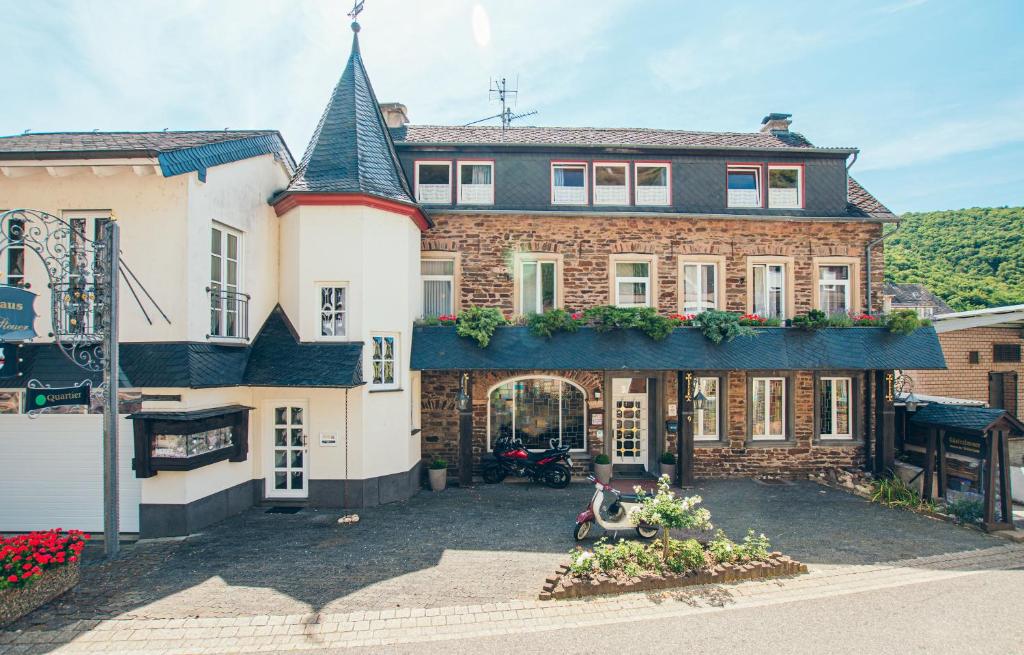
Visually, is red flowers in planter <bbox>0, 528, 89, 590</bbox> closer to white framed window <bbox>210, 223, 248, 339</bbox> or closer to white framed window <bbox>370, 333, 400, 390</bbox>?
white framed window <bbox>210, 223, 248, 339</bbox>

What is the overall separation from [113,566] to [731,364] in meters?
12.1

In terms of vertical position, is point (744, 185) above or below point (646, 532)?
above

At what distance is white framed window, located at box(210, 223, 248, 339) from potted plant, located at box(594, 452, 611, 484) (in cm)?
847

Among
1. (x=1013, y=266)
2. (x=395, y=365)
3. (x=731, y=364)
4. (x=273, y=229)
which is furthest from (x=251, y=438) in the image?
(x=1013, y=266)

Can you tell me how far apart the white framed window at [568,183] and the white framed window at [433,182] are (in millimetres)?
2752

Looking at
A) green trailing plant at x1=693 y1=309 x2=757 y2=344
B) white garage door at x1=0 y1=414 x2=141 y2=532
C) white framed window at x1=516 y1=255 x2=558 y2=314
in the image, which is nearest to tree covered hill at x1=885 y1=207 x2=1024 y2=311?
green trailing plant at x1=693 y1=309 x2=757 y2=344

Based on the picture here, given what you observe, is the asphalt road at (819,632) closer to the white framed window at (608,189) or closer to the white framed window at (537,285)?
the white framed window at (537,285)

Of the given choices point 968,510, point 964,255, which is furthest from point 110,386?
point 964,255

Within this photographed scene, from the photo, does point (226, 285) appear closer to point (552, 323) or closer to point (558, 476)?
point (552, 323)

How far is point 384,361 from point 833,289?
1166cm

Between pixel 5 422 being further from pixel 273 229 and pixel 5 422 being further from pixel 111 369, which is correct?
pixel 273 229

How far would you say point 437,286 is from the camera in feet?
44.0

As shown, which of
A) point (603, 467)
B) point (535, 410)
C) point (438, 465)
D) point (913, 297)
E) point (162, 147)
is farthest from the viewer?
point (913, 297)

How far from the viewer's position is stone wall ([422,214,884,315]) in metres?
13.3
